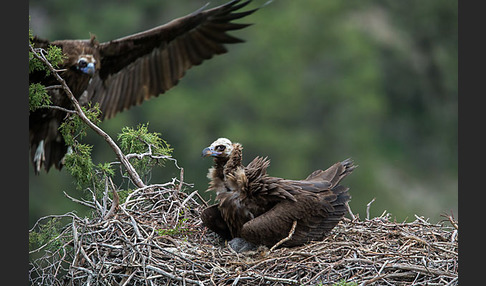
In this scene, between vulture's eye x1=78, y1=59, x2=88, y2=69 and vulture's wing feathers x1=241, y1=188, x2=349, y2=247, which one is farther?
vulture's eye x1=78, y1=59, x2=88, y2=69

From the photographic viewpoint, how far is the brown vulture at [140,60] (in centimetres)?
793

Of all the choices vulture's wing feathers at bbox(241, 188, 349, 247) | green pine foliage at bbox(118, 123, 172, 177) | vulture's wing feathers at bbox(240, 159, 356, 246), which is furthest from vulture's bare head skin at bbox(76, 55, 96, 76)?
vulture's wing feathers at bbox(241, 188, 349, 247)

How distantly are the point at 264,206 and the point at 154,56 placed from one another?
2.94 metres

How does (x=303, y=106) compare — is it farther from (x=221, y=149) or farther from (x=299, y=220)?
(x=299, y=220)

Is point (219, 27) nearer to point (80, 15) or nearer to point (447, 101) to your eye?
point (80, 15)

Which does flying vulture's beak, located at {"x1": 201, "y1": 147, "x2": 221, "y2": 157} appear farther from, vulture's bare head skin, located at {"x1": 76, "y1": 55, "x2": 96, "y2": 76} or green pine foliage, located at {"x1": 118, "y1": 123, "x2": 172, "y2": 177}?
vulture's bare head skin, located at {"x1": 76, "y1": 55, "x2": 96, "y2": 76}

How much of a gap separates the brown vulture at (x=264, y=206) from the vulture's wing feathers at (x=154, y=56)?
7.49 feet

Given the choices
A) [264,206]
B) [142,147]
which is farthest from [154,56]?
[264,206]

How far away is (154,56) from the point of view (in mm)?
8539

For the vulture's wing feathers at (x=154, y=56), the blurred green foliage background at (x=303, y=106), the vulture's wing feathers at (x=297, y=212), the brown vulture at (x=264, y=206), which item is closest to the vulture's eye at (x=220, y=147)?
the brown vulture at (x=264, y=206)

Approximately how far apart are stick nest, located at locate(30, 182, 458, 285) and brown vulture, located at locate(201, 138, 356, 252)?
12 centimetres

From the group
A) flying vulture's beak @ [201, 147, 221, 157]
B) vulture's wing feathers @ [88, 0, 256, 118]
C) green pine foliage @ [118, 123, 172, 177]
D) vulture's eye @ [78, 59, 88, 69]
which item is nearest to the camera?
flying vulture's beak @ [201, 147, 221, 157]

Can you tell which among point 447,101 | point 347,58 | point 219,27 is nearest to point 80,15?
point 347,58

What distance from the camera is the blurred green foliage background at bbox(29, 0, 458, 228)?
21.4m
